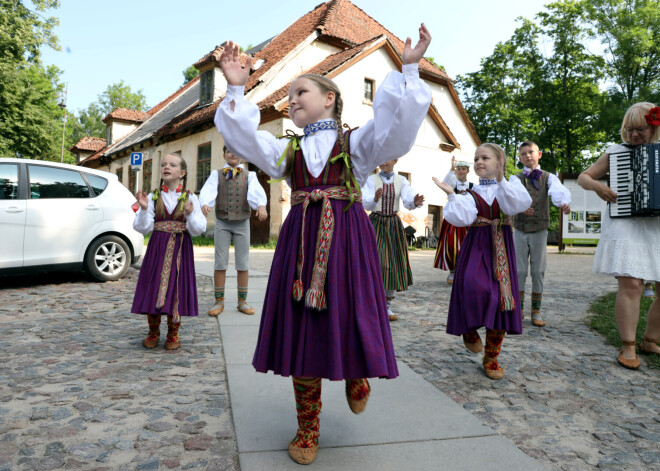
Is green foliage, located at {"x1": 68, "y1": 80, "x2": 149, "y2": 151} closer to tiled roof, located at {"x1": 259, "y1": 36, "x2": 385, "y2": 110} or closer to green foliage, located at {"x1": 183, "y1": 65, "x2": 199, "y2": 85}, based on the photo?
Answer: green foliage, located at {"x1": 183, "y1": 65, "x2": 199, "y2": 85}

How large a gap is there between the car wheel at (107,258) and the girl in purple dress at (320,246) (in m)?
6.01

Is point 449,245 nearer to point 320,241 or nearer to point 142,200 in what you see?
point 142,200

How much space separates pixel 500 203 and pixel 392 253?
2.01m

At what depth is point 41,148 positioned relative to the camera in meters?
23.9

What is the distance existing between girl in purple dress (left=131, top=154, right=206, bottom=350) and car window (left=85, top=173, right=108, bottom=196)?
12.7ft

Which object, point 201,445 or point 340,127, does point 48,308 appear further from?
point 340,127

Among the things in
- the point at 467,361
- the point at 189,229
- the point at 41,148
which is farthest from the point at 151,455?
the point at 41,148

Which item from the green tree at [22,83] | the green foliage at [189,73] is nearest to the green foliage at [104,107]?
the green foliage at [189,73]

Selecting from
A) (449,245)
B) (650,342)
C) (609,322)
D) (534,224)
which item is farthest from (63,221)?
(650,342)

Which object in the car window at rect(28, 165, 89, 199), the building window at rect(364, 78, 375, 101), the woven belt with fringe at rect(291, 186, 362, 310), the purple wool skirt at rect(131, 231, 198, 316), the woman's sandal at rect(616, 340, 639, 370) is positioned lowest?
the woman's sandal at rect(616, 340, 639, 370)

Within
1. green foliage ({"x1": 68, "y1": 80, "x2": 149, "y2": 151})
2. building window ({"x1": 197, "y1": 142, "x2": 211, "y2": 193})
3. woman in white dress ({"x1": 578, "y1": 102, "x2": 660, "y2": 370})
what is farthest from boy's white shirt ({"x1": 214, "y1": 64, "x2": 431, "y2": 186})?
green foliage ({"x1": 68, "y1": 80, "x2": 149, "y2": 151})

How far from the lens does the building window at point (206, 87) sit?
21.2 m

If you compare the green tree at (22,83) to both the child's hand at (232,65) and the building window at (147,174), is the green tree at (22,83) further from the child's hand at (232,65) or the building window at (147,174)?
the child's hand at (232,65)

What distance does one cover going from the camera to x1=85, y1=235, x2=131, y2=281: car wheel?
7.54 meters
